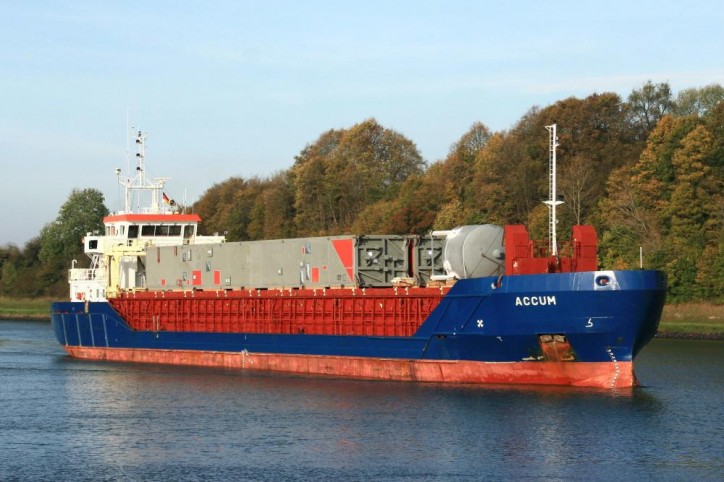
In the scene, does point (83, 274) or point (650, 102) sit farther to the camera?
point (650, 102)

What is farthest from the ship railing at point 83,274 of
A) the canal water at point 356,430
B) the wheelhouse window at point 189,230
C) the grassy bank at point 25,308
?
the grassy bank at point 25,308

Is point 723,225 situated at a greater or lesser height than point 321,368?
greater

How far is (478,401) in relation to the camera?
3625cm

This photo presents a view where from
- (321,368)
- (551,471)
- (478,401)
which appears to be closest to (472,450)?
(551,471)

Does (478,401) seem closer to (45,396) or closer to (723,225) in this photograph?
(45,396)

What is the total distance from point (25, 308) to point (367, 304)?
86728 millimetres

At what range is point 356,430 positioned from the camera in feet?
108

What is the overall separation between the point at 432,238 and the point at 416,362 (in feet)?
19.1

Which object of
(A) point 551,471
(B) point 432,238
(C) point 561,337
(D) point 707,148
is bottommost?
(A) point 551,471

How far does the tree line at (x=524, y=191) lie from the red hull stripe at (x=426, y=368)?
103 feet

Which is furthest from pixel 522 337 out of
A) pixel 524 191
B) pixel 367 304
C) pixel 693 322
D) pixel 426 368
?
pixel 524 191

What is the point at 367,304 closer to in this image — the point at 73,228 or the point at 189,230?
the point at 189,230

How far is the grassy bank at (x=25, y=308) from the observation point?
112750mm

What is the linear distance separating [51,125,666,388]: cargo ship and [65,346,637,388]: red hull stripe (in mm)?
50
